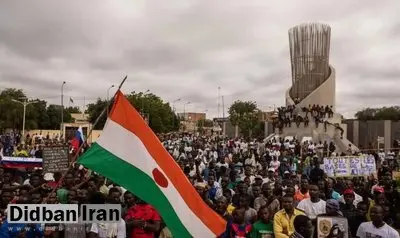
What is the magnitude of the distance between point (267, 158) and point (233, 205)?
13.4 m

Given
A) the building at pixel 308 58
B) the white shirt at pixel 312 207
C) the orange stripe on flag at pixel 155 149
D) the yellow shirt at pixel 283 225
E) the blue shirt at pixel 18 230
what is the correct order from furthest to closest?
the building at pixel 308 58, the white shirt at pixel 312 207, the yellow shirt at pixel 283 225, the blue shirt at pixel 18 230, the orange stripe on flag at pixel 155 149

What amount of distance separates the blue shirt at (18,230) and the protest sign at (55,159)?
220 inches

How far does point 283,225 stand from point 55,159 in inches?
268

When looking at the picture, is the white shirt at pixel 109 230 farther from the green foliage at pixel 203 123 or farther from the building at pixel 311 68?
the green foliage at pixel 203 123

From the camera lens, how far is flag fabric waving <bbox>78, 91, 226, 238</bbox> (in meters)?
5.05

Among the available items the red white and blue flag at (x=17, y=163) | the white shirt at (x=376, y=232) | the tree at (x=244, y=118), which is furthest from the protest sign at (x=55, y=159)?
the tree at (x=244, y=118)

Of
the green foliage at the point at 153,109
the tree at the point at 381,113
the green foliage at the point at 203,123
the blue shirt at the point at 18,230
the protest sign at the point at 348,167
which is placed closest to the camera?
the blue shirt at the point at 18,230

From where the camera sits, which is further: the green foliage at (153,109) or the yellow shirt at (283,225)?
the green foliage at (153,109)

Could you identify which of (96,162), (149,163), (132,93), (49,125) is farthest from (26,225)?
(49,125)

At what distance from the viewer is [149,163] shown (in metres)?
5.14

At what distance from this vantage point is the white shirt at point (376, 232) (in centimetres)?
574

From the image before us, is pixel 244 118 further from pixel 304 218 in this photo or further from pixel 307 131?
pixel 304 218

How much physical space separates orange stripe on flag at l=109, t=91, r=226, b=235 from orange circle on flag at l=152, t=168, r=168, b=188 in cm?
5

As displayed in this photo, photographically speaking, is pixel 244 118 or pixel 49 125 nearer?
pixel 244 118
